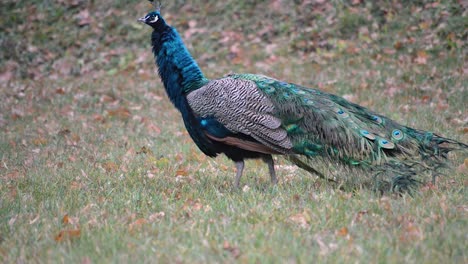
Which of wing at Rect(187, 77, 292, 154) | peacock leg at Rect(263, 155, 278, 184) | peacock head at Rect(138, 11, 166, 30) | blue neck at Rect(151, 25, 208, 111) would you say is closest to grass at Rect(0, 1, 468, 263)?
peacock leg at Rect(263, 155, 278, 184)

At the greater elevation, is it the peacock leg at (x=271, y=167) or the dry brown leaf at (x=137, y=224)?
the dry brown leaf at (x=137, y=224)

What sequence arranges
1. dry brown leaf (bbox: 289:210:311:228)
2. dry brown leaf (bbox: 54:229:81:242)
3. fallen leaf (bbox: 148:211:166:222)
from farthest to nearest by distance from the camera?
fallen leaf (bbox: 148:211:166:222)
dry brown leaf (bbox: 289:210:311:228)
dry brown leaf (bbox: 54:229:81:242)

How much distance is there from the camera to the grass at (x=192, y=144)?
14.2 feet

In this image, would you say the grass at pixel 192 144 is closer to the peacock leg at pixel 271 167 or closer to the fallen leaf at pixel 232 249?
the fallen leaf at pixel 232 249

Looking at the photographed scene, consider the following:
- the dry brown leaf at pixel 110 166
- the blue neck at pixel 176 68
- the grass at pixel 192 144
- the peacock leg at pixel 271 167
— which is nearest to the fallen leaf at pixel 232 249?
the grass at pixel 192 144

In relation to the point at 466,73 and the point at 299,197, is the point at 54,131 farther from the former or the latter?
the point at 466,73

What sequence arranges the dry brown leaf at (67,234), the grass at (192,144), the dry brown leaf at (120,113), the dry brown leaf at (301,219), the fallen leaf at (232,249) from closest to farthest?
the fallen leaf at (232,249)
the grass at (192,144)
the dry brown leaf at (67,234)
the dry brown leaf at (301,219)
the dry brown leaf at (120,113)

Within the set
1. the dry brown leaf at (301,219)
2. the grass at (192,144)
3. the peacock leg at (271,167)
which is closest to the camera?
the grass at (192,144)

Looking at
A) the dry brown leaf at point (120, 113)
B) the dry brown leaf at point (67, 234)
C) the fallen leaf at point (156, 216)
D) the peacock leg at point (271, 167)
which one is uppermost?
the dry brown leaf at point (67, 234)

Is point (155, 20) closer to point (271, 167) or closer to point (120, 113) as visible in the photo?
point (271, 167)

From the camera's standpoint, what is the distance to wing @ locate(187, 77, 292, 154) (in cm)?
598

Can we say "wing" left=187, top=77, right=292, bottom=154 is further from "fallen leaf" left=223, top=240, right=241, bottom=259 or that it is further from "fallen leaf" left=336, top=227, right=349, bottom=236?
"fallen leaf" left=223, top=240, right=241, bottom=259

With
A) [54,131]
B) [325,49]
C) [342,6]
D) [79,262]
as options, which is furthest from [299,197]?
[342,6]

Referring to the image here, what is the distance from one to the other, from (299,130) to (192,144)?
3.01m
